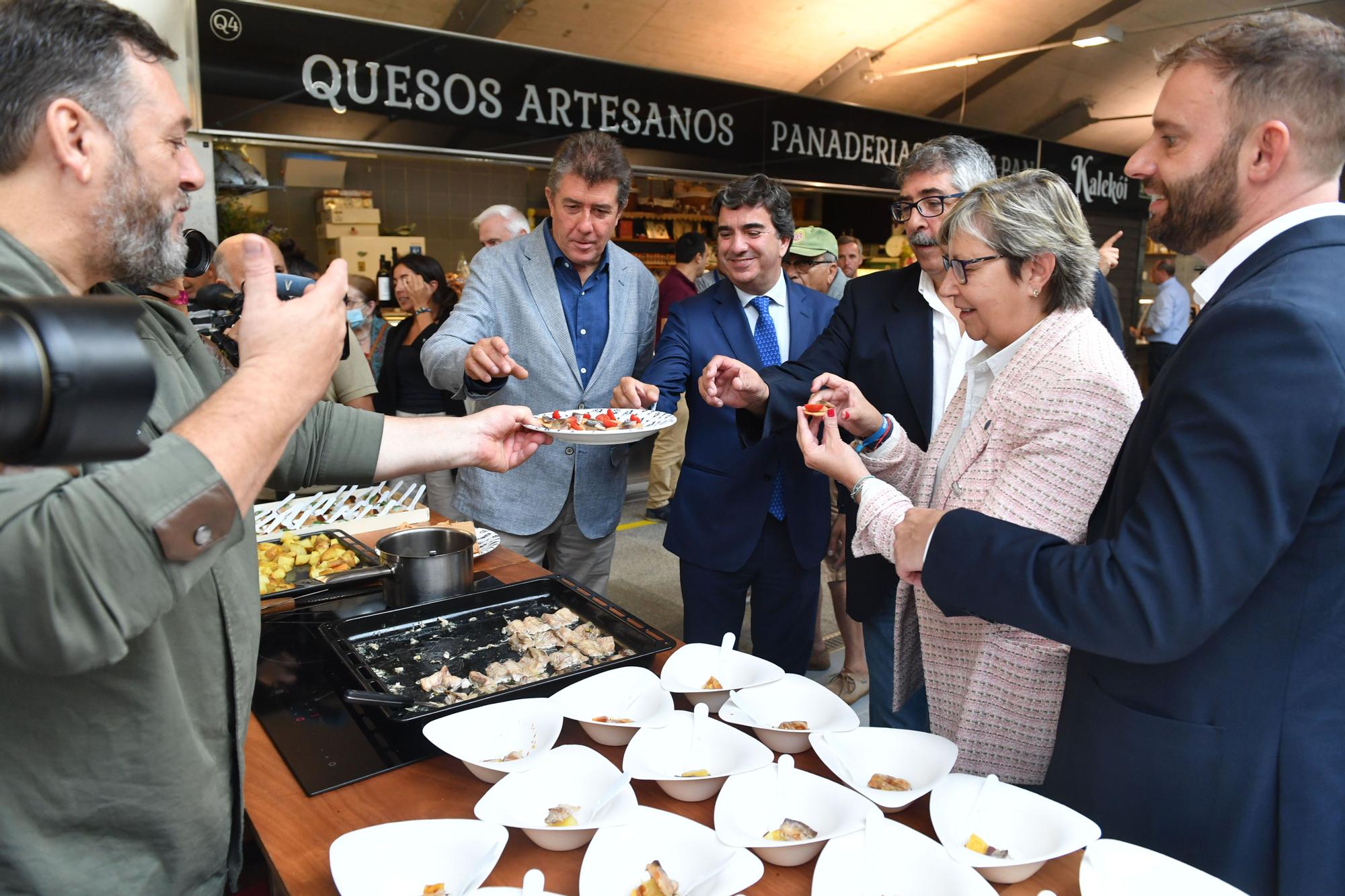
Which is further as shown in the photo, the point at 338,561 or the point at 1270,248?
the point at 338,561

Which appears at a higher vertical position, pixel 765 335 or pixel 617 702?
pixel 765 335

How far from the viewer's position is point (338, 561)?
7.35 ft

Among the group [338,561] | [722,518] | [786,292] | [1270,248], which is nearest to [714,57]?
[786,292]

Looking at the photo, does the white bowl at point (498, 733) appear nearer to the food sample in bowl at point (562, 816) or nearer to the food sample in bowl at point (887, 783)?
the food sample in bowl at point (562, 816)

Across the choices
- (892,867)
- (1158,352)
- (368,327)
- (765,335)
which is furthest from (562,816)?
(1158,352)

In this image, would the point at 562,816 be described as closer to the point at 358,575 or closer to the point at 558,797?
the point at 558,797

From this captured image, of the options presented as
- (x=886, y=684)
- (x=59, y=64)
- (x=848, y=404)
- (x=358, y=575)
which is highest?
(x=59, y=64)

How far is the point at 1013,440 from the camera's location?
60.0 inches

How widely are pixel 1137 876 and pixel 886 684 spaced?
118cm

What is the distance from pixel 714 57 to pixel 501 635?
7845mm

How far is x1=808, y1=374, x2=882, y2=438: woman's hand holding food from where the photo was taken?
2.11 metres

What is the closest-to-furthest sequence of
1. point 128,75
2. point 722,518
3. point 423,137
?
point 128,75
point 722,518
point 423,137

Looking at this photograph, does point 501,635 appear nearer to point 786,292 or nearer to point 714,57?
point 786,292

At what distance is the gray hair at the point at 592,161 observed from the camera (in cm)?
269
